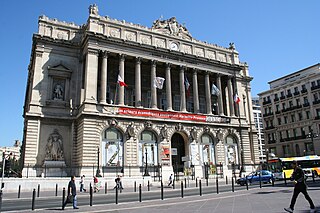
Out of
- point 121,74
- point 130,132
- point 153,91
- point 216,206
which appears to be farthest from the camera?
point 153,91

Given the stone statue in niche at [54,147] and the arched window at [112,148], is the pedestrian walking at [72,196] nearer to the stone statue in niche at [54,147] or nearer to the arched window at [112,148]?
the arched window at [112,148]

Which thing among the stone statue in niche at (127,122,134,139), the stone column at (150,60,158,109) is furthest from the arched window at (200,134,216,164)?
the stone statue in niche at (127,122,134,139)

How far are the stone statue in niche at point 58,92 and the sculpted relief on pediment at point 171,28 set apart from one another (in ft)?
56.7

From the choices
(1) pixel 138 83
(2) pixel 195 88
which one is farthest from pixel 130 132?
(2) pixel 195 88

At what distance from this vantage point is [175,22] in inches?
1887

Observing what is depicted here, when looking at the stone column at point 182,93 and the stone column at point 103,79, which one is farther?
the stone column at point 182,93

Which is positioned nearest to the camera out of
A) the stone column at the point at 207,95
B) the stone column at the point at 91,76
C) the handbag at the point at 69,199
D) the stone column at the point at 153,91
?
the handbag at the point at 69,199

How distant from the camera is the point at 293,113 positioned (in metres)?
65.8

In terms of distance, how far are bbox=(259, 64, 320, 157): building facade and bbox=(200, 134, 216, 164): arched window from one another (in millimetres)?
27049

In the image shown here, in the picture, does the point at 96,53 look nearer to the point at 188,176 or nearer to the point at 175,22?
the point at 175,22

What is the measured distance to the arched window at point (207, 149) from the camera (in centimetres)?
4219

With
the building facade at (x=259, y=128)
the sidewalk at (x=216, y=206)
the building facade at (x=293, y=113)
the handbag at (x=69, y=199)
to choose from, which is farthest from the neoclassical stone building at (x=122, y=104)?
the building facade at (x=259, y=128)

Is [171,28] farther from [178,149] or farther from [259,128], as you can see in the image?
[259,128]

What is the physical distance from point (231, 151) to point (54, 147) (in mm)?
26417
